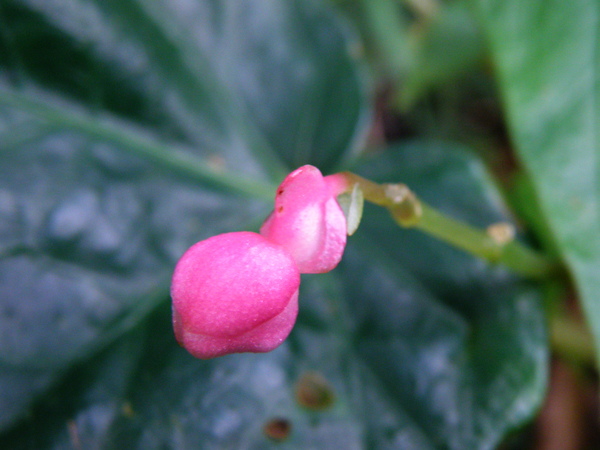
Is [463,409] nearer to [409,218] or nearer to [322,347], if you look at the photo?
[322,347]

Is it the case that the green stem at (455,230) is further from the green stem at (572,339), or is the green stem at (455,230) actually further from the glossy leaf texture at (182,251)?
the green stem at (572,339)

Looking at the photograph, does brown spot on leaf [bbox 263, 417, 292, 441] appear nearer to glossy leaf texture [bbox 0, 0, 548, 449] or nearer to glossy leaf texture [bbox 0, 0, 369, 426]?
glossy leaf texture [bbox 0, 0, 548, 449]

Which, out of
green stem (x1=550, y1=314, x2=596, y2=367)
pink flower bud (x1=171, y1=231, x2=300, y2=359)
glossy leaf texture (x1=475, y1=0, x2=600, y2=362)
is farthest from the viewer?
green stem (x1=550, y1=314, x2=596, y2=367)

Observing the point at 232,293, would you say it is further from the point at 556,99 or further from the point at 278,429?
the point at 556,99

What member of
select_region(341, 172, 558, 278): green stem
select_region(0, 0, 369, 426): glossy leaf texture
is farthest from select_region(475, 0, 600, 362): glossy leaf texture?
select_region(0, 0, 369, 426): glossy leaf texture

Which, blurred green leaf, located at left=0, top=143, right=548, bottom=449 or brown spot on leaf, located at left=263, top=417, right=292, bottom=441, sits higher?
blurred green leaf, located at left=0, top=143, right=548, bottom=449

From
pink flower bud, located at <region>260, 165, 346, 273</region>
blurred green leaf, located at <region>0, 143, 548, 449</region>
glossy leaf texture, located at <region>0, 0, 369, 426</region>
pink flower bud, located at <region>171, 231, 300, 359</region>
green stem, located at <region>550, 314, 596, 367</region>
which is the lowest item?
green stem, located at <region>550, 314, 596, 367</region>

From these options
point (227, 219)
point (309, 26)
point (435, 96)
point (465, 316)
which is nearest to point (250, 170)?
point (227, 219)

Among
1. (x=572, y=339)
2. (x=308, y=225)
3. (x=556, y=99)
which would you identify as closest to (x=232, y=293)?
(x=308, y=225)
